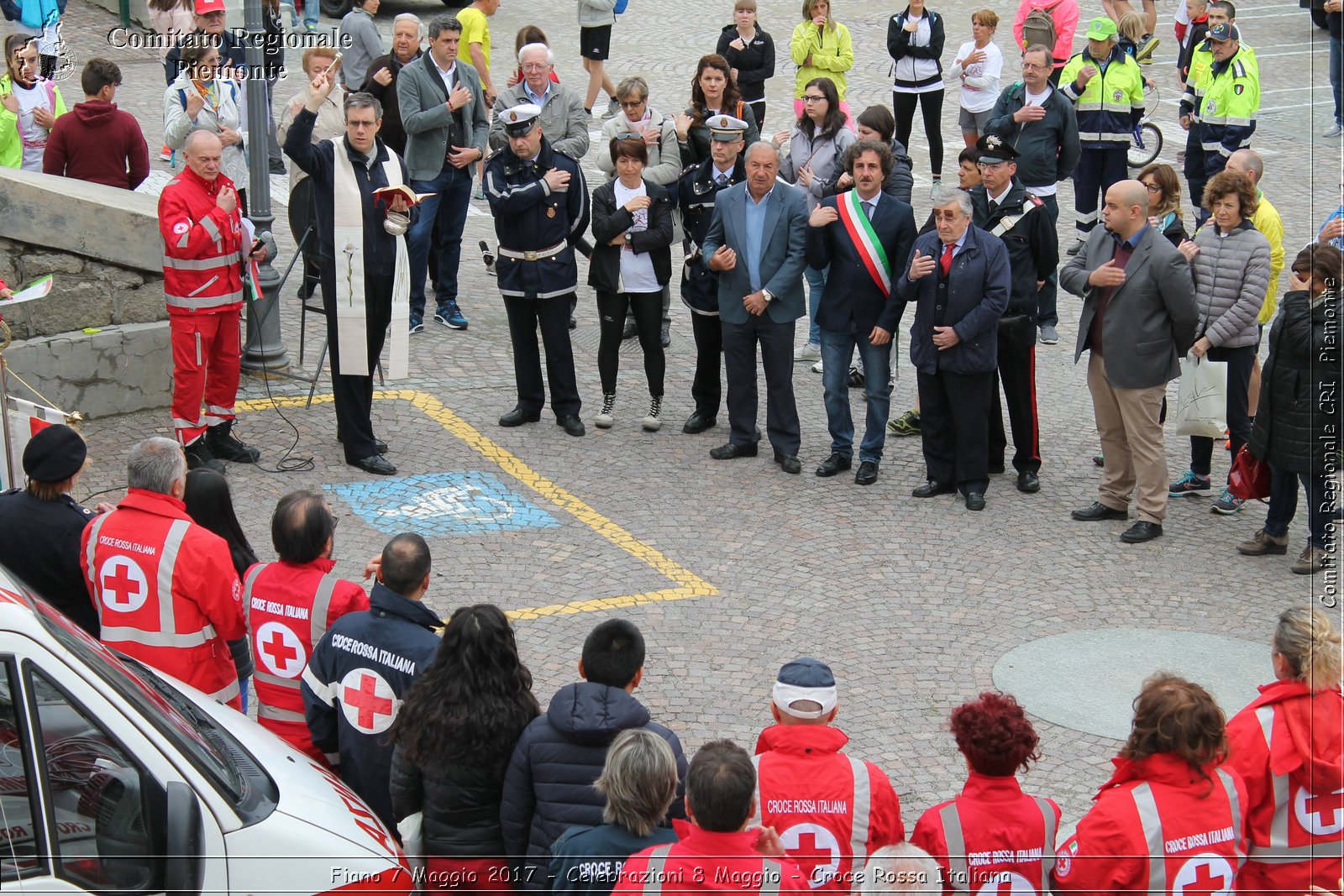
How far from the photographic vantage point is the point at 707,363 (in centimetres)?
1031

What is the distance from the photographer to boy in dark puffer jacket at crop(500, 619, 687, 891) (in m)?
4.62

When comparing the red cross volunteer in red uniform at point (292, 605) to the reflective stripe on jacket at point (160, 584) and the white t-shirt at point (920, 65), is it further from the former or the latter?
the white t-shirt at point (920, 65)

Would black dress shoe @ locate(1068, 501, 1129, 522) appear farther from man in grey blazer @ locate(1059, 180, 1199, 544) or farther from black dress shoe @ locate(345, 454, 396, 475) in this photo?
black dress shoe @ locate(345, 454, 396, 475)

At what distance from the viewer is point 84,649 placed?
177 inches

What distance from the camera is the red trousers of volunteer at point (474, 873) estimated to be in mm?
4844

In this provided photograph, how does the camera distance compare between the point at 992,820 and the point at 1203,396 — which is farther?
the point at 1203,396

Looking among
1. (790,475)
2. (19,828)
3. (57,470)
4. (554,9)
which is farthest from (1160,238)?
(554,9)

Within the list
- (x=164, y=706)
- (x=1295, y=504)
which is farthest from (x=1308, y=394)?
(x=164, y=706)

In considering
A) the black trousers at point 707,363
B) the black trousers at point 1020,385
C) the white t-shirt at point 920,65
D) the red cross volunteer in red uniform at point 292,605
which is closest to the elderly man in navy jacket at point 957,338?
the black trousers at point 1020,385

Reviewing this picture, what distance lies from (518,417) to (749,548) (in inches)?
92.9

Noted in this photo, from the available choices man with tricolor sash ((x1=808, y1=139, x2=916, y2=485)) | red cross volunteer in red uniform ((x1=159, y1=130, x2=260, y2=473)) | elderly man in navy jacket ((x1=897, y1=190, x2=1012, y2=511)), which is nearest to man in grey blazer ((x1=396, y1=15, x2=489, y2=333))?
red cross volunteer in red uniform ((x1=159, y1=130, x2=260, y2=473))

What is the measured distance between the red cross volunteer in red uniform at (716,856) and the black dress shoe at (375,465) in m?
5.65

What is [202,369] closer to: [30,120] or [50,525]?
[50,525]

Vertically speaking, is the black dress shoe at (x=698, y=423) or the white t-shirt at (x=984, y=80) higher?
the white t-shirt at (x=984, y=80)
